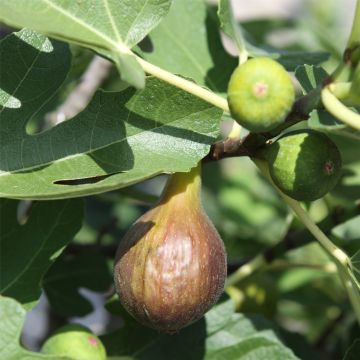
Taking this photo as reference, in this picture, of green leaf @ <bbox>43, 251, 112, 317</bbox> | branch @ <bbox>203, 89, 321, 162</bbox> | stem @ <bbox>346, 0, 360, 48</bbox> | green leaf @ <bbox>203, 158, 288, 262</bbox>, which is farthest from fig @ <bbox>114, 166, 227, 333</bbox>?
green leaf @ <bbox>203, 158, 288, 262</bbox>

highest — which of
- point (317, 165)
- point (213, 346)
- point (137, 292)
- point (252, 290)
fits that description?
point (317, 165)

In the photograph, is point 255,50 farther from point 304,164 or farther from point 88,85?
point 88,85

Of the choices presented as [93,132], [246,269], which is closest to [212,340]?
[246,269]

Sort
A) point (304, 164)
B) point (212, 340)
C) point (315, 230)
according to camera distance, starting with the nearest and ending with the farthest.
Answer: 1. point (304, 164)
2. point (315, 230)
3. point (212, 340)

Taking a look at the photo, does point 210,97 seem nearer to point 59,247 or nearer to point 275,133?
point 275,133

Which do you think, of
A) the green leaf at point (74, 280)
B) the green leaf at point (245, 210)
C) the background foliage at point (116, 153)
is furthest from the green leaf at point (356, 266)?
the green leaf at point (245, 210)

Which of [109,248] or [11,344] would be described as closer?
[11,344]

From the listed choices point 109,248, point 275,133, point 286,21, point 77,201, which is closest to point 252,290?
point 109,248
